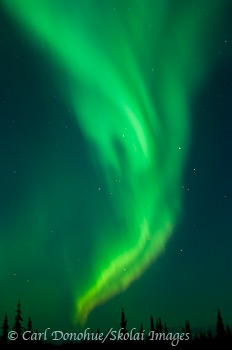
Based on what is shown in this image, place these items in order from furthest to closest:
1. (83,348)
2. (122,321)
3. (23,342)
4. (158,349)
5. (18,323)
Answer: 1. (83,348)
2. (158,349)
3. (122,321)
4. (23,342)
5. (18,323)

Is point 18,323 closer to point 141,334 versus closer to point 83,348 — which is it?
point 83,348

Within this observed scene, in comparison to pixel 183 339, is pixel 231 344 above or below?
below

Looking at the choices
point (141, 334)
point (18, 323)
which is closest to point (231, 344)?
point (141, 334)

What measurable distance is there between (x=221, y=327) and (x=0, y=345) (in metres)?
43.8

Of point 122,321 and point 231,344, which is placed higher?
point 122,321

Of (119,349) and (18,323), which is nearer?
(18,323)

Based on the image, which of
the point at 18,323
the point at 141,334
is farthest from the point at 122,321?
the point at 141,334

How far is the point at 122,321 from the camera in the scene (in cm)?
5791

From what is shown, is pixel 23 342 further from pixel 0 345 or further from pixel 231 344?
pixel 231 344

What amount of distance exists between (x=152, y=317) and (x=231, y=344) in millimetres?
31008

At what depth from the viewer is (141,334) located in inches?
3327

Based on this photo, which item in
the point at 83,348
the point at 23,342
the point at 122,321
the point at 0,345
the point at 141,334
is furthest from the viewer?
the point at 141,334

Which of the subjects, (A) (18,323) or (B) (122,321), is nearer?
(A) (18,323)

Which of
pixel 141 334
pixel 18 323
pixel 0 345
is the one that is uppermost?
pixel 141 334
